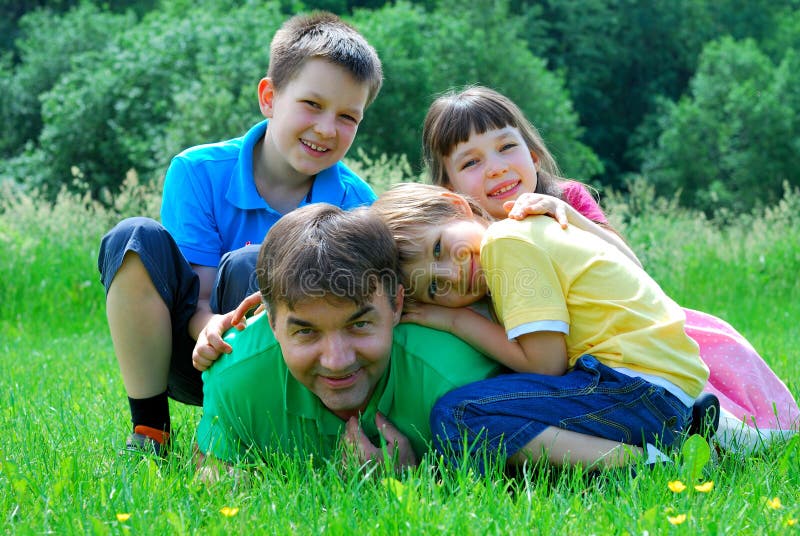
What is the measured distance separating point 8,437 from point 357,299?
1.36 metres

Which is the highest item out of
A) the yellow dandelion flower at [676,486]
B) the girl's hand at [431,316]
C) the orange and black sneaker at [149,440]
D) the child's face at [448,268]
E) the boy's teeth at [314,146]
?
the boy's teeth at [314,146]

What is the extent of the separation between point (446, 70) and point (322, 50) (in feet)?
43.1

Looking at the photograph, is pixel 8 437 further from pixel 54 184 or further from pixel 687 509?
pixel 54 184

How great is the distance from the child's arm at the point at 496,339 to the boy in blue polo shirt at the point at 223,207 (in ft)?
1.97

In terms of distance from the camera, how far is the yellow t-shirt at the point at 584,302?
262cm

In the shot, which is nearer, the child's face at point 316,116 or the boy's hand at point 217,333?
the boy's hand at point 217,333

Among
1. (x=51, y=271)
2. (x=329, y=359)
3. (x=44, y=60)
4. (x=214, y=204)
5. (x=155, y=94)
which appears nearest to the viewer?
(x=329, y=359)

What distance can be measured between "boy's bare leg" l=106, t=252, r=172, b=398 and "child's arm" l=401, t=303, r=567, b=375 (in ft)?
2.67

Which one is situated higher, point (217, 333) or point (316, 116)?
point (316, 116)

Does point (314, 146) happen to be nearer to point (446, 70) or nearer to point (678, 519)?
point (678, 519)

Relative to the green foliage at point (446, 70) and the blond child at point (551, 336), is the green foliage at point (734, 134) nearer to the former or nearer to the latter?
the green foliage at point (446, 70)

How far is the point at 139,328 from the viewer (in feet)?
9.57

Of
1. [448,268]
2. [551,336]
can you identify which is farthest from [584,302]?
[448,268]

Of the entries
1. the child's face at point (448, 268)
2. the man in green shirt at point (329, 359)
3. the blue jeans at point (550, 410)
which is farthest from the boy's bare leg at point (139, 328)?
the blue jeans at point (550, 410)
